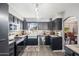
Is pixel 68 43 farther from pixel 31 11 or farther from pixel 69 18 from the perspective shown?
pixel 31 11

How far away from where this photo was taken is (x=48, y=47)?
280cm

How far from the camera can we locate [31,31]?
106 inches

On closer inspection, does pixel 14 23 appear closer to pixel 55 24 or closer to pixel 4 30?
pixel 4 30

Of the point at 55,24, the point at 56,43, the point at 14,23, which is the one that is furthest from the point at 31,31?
the point at 56,43

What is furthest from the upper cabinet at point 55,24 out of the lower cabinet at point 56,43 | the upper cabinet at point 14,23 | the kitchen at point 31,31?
the upper cabinet at point 14,23

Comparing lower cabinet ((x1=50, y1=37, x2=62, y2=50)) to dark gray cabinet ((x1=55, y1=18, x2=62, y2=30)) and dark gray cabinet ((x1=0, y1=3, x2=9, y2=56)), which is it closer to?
dark gray cabinet ((x1=55, y1=18, x2=62, y2=30))

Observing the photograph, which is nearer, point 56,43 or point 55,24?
point 55,24

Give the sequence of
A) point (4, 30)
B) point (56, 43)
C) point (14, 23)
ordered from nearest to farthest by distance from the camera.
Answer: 1. point (4, 30)
2. point (14, 23)
3. point (56, 43)

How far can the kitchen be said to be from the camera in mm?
2463

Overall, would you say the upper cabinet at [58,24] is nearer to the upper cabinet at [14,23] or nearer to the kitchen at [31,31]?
the kitchen at [31,31]

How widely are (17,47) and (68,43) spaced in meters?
1.22

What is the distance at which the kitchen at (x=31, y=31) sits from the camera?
8.08 feet

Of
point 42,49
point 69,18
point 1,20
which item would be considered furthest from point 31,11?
point 42,49

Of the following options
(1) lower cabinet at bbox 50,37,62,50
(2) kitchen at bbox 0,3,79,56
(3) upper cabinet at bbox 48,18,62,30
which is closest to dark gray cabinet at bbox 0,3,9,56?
(2) kitchen at bbox 0,3,79,56
